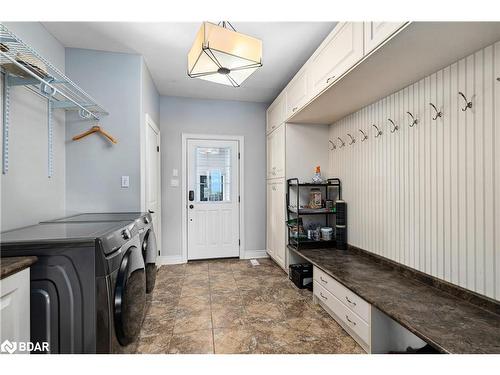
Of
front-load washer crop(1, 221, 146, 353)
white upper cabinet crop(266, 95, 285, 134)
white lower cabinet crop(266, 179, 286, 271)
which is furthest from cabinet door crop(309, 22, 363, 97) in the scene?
front-load washer crop(1, 221, 146, 353)

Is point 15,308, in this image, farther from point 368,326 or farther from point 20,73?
point 368,326

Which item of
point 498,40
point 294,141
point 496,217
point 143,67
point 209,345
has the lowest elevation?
point 209,345

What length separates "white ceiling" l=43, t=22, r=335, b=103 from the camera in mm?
2096

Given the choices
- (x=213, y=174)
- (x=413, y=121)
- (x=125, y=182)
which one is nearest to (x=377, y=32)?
(x=413, y=121)

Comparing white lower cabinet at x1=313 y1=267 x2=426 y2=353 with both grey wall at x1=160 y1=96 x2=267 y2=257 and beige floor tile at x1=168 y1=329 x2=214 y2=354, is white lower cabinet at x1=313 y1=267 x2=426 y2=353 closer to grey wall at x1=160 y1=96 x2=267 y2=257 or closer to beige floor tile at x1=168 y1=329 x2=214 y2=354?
beige floor tile at x1=168 y1=329 x2=214 y2=354

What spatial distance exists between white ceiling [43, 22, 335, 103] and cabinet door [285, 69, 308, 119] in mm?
220

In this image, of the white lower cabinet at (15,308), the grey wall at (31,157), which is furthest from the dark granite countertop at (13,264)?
the grey wall at (31,157)

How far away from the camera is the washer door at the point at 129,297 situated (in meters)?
1.25

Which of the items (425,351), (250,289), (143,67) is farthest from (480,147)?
(143,67)

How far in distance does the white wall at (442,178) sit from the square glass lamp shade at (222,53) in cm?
128

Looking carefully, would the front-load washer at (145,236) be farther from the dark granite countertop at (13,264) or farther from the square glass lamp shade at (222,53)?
the square glass lamp shade at (222,53)
